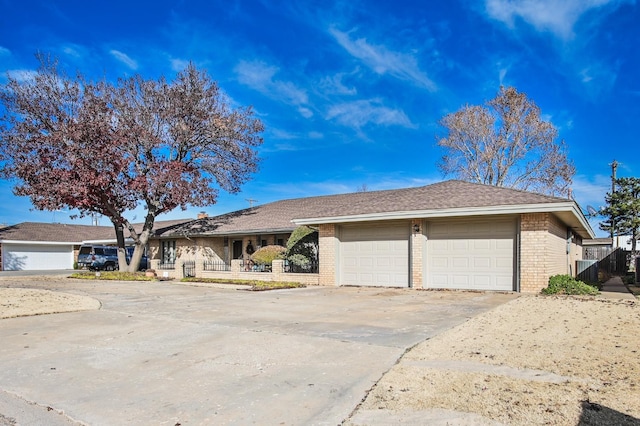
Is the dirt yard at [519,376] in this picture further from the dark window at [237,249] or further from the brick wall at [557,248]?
the dark window at [237,249]

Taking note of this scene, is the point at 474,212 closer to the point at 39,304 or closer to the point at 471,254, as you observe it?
the point at 471,254

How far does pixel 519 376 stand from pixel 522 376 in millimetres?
32

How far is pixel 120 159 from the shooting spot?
76.0 feet

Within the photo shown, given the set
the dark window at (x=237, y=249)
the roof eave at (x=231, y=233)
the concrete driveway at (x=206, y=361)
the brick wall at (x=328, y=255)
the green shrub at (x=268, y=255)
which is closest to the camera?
the concrete driveway at (x=206, y=361)

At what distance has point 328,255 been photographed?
1786 centimetres

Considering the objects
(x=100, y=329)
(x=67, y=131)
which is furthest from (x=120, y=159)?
(x=100, y=329)

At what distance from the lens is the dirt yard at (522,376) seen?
3.69 m

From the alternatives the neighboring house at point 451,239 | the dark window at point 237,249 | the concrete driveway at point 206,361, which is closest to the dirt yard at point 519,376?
the concrete driveway at point 206,361

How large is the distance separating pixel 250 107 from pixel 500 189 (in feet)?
54.7

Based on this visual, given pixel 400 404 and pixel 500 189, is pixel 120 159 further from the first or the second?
pixel 400 404

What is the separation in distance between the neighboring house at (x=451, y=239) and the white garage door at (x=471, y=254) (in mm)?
31

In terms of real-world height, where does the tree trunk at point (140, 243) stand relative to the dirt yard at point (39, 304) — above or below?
above

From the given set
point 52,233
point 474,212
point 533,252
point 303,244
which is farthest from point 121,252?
point 533,252

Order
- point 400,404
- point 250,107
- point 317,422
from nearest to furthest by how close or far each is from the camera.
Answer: point 317,422 < point 400,404 < point 250,107
